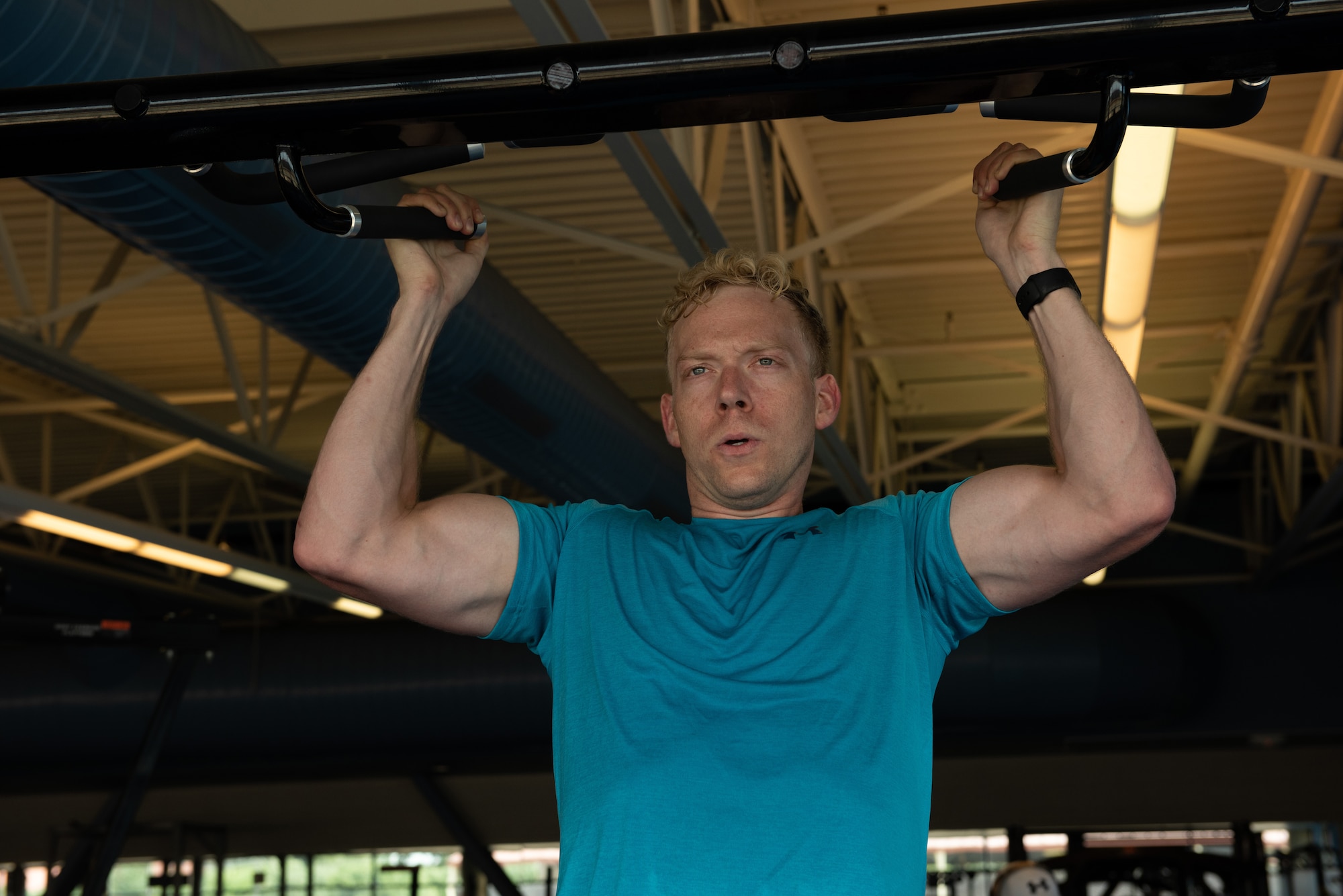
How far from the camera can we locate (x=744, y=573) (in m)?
1.72

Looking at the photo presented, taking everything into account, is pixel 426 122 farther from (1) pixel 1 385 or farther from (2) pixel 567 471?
(1) pixel 1 385

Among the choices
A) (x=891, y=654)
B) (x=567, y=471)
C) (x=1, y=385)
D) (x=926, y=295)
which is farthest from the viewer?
(x=1, y=385)

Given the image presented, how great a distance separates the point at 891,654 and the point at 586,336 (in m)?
7.00

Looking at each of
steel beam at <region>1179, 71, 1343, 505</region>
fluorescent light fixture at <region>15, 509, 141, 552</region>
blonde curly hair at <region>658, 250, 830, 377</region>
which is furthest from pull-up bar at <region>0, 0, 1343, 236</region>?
fluorescent light fixture at <region>15, 509, 141, 552</region>

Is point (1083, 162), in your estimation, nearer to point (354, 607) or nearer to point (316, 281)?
point (316, 281)

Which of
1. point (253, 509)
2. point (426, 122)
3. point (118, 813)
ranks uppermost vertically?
point (253, 509)

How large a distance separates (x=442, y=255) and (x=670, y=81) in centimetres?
59

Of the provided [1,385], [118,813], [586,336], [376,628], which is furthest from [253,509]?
[586,336]

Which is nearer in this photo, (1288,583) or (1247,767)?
(1288,583)

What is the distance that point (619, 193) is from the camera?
649 cm

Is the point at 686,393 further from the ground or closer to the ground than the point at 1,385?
closer to the ground

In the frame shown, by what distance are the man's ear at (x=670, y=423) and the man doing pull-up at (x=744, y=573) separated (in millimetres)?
67

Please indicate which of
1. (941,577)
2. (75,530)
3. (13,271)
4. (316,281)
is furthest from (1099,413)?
(75,530)

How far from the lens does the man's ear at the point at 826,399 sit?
1.99 meters
